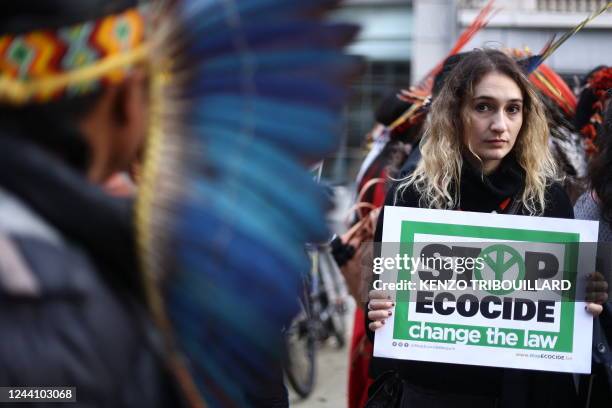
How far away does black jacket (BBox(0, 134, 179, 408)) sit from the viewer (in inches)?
40.5

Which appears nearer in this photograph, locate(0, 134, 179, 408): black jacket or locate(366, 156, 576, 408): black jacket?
locate(0, 134, 179, 408): black jacket

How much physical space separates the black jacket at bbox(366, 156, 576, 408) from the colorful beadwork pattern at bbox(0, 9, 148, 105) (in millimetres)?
1594

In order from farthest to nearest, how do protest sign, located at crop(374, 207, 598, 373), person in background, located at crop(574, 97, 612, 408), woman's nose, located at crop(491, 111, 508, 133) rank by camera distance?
1. woman's nose, located at crop(491, 111, 508, 133)
2. person in background, located at crop(574, 97, 612, 408)
3. protest sign, located at crop(374, 207, 598, 373)

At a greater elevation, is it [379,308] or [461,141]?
[461,141]

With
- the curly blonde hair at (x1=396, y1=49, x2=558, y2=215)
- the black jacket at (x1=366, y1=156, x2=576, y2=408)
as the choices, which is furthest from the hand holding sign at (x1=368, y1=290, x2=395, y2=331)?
the curly blonde hair at (x1=396, y1=49, x2=558, y2=215)

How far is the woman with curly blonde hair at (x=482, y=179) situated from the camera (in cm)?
254

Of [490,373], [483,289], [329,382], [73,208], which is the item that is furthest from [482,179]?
[329,382]

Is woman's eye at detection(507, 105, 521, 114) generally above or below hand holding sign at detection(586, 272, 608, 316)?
above

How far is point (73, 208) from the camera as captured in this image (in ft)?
3.63

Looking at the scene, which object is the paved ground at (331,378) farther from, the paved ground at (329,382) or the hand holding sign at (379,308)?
the hand holding sign at (379,308)

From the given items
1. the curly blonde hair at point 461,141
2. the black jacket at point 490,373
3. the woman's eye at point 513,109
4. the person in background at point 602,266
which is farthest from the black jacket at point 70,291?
the woman's eye at point 513,109

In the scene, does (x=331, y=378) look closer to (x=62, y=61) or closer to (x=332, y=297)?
(x=332, y=297)

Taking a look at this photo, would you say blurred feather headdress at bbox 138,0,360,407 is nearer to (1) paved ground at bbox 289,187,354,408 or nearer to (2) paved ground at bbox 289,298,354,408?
(1) paved ground at bbox 289,187,354,408

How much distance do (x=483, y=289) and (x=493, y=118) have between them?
571mm
